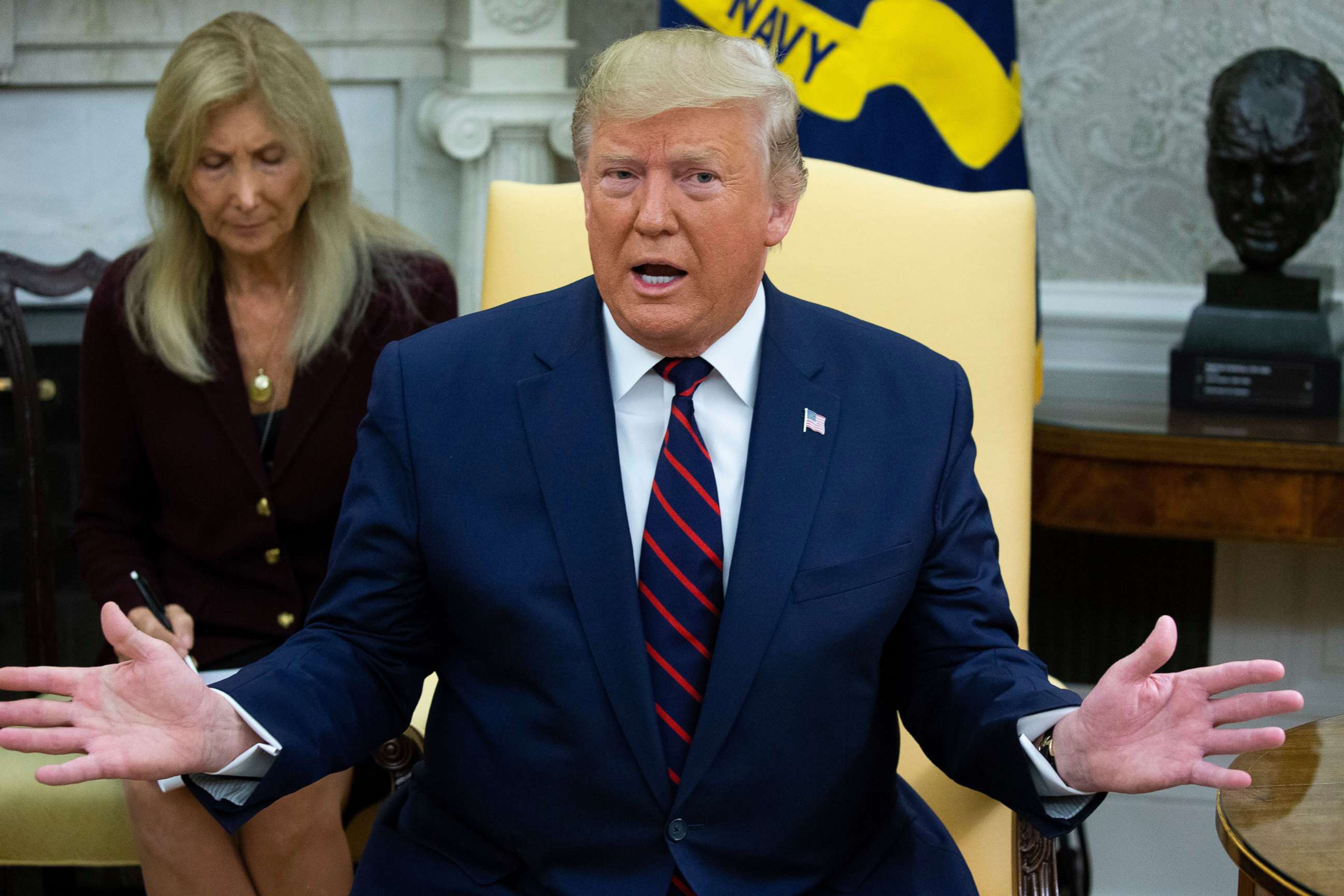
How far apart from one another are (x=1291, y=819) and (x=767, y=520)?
503 millimetres

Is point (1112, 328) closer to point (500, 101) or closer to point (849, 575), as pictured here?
point (500, 101)

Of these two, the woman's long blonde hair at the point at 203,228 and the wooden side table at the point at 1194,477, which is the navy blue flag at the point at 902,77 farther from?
the woman's long blonde hair at the point at 203,228

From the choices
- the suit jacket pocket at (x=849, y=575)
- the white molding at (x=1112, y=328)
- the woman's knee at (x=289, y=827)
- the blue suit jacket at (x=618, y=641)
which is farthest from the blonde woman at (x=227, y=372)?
the white molding at (x=1112, y=328)

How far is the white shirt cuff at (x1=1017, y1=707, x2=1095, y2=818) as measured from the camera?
1.21 meters

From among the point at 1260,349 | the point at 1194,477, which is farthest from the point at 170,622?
the point at 1260,349

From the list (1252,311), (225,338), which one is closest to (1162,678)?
(225,338)

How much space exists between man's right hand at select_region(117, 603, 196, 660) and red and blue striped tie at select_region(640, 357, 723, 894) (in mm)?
782

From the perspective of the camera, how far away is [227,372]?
2.02 meters

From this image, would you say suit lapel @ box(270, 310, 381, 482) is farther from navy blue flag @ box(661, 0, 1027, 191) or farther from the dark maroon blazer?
navy blue flag @ box(661, 0, 1027, 191)

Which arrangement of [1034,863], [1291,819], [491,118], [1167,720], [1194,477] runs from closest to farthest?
[1167,720] < [1291,819] < [1034,863] < [1194,477] < [491,118]

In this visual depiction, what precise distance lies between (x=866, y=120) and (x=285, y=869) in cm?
152

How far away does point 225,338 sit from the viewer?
6.67ft

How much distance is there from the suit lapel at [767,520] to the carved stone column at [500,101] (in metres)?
1.63

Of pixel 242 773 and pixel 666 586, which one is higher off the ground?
pixel 666 586
